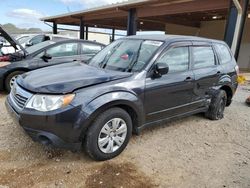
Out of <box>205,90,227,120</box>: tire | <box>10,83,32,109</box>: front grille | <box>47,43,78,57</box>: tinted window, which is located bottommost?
<box>205,90,227,120</box>: tire

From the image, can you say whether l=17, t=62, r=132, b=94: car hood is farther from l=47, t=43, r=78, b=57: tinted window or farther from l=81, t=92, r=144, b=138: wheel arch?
l=47, t=43, r=78, b=57: tinted window

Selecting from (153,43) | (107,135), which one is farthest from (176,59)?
(107,135)

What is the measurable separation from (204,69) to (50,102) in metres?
2.86

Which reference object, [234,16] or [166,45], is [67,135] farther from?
[234,16]

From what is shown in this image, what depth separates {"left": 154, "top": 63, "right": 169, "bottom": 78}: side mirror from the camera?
3482 millimetres

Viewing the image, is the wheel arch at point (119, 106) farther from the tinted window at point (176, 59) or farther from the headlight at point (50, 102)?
the tinted window at point (176, 59)

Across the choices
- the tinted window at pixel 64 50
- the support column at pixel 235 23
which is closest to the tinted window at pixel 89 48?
the tinted window at pixel 64 50

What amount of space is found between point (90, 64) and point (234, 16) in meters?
7.89

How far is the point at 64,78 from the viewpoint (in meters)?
3.17

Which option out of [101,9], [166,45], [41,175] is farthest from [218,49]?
[101,9]

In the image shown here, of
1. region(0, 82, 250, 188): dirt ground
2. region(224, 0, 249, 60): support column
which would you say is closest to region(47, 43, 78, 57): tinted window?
region(0, 82, 250, 188): dirt ground

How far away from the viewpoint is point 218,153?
12.0 feet

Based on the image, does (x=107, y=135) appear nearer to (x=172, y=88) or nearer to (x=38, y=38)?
(x=172, y=88)

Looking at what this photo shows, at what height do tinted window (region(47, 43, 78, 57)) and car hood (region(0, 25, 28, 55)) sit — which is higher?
car hood (region(0, 25, 28, 55))
